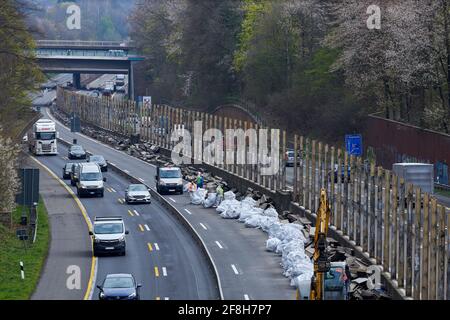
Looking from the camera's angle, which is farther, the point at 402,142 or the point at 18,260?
the point at 402,142

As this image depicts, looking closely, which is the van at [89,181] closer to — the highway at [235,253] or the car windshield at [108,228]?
the highway at [235,253]

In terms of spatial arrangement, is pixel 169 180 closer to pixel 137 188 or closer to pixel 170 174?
pixel 170 174

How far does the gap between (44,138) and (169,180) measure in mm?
33058

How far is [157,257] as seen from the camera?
5572 cm

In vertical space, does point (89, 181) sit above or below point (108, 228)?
above

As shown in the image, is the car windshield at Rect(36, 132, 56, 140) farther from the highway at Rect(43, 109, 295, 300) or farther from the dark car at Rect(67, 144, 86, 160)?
the highway at Rect(43, 109, 295, 300)

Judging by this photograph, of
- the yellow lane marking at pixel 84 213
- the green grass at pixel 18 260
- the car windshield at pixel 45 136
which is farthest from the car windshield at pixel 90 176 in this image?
the car windshield at pixel 45 136

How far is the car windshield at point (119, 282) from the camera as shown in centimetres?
4234

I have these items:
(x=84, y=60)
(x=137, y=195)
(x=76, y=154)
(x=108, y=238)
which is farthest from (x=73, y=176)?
(x=84, y=60)

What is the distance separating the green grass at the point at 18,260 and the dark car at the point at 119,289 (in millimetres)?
4041

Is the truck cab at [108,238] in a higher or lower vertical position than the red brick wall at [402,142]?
lower

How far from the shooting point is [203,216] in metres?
68.2
